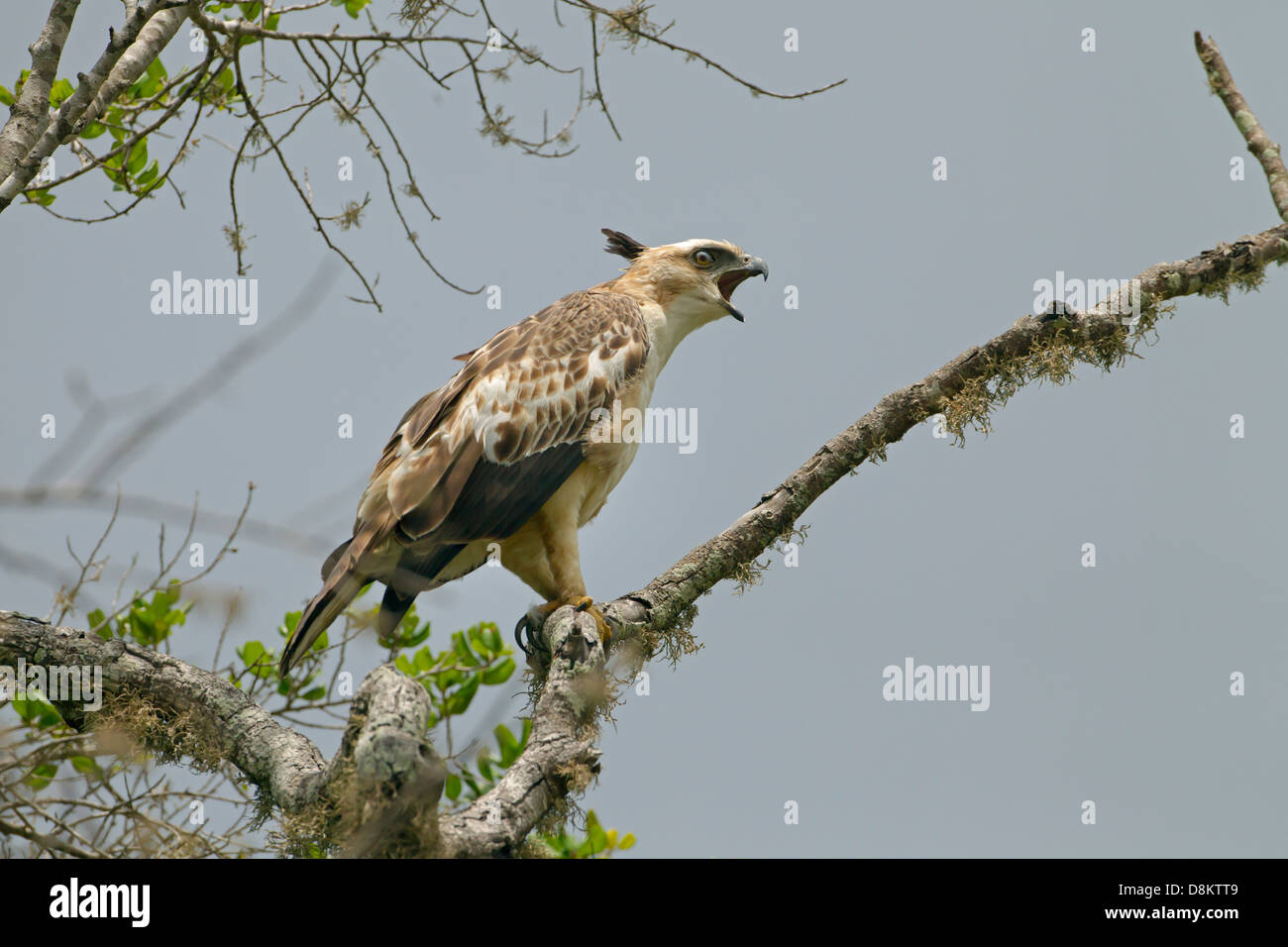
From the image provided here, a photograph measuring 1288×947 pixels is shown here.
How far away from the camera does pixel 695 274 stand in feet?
18.8

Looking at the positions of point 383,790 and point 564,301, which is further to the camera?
point 564,301

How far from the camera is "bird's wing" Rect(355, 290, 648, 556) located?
4.54 metres

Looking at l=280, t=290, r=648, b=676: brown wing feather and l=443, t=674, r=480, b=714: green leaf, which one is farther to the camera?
l=443, t=674, r=480, b=714: green leaf

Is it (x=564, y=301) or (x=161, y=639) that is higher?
(x=564, y=301)

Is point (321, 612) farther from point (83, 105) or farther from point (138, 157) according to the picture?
point (138, 157)

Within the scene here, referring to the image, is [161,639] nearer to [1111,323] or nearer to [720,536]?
[720,536]

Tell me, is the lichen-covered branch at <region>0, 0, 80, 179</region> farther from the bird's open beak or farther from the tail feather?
the bird's open beak

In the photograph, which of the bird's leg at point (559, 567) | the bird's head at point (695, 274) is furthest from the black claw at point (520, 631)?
the bird's head at point (695, 274)

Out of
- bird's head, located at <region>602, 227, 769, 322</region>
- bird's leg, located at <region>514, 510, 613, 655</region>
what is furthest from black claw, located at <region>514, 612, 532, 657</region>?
bird's head, located at <region>602, 227, 769, 322</region>

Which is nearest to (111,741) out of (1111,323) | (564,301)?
(564,301)

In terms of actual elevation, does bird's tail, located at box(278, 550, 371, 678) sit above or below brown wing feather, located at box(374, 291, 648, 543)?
below

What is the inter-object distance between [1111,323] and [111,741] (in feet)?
13.8
